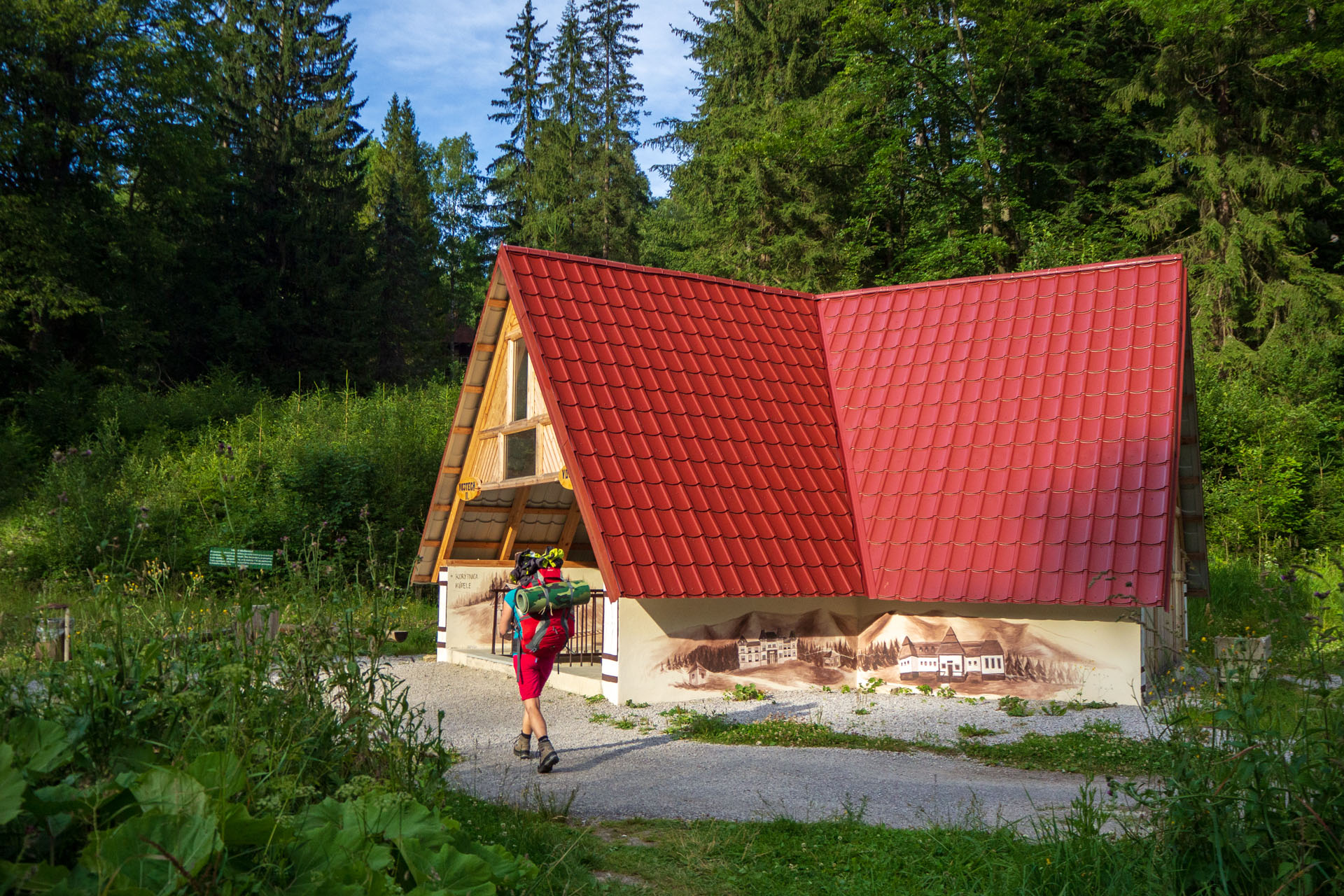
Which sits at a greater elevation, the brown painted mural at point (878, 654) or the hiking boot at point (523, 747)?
the brown painted mural at point (878, 654)

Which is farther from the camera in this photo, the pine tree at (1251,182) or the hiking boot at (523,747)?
the pine tree at (1251,182)

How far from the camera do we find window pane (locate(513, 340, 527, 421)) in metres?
12.0

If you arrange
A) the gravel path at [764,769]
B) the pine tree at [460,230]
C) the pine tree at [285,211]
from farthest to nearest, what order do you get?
the pine tree at [460,230] < the pine tree at [285,211] < the gravel path at [764,769]

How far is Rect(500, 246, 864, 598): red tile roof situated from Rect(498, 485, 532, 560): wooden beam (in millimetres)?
3245

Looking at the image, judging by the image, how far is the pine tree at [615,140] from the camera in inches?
1470

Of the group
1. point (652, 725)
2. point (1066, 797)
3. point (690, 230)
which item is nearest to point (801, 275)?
point (690, 230)

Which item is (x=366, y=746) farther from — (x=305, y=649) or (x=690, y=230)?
(x=690, y=230)

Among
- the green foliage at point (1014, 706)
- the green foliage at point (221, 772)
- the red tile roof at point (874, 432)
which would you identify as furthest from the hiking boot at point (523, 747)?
the green foliage at point (1014, 706)

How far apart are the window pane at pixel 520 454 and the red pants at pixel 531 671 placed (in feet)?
14.1

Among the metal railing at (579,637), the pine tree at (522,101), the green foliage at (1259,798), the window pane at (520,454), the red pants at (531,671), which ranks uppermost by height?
the pine tree at (522,101)

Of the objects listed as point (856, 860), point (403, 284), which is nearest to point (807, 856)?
point (856, 860)

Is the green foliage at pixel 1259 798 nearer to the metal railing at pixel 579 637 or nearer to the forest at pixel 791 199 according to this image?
the metal railing at pixel 579 637

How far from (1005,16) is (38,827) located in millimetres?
24956

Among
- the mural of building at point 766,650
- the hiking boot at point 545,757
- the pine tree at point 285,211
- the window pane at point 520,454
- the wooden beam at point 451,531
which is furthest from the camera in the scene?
the pine tree at point 285,211
